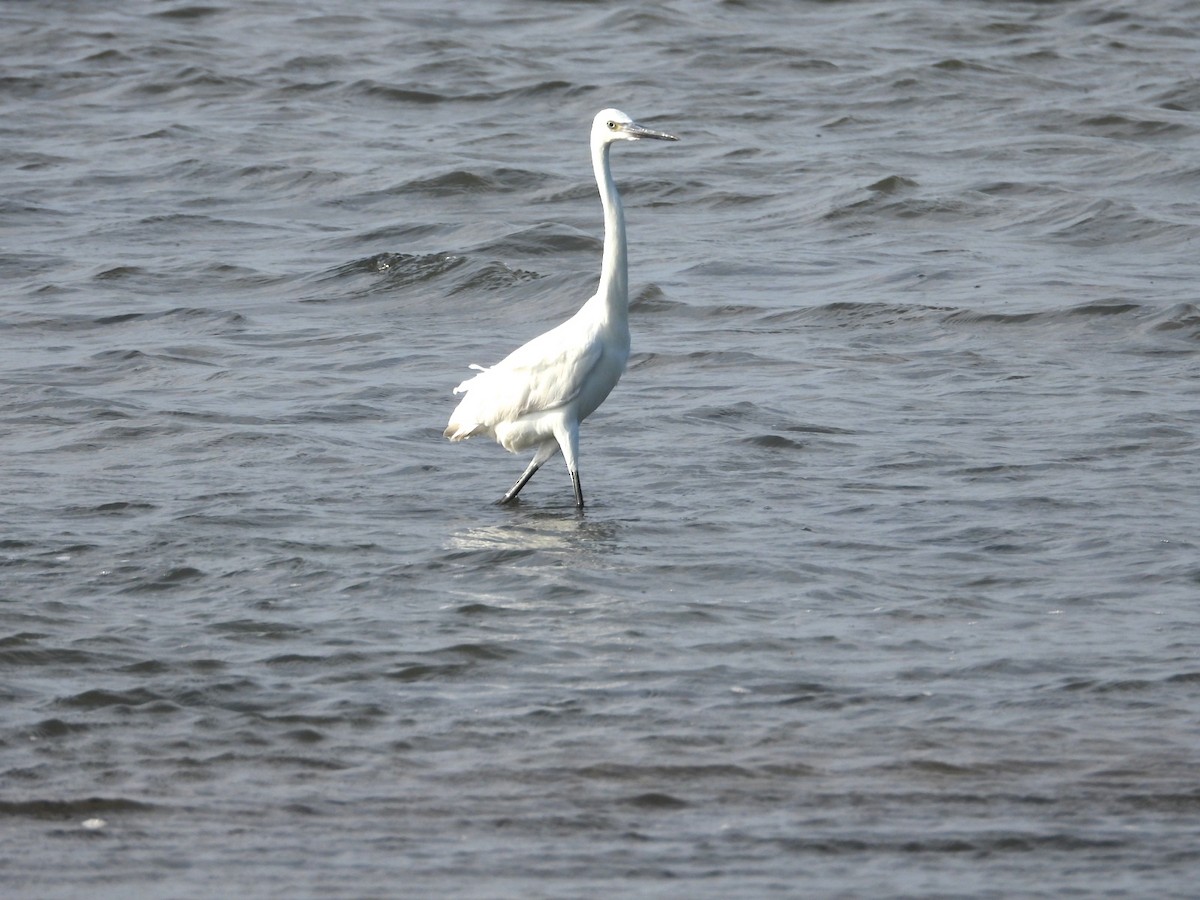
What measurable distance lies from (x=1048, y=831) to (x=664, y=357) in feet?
21.7

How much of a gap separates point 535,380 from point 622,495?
28.4 inches

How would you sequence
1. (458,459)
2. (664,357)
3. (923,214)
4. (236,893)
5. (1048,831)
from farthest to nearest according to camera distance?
(923,214), (664,357), (458,459), (1048,831), (236,893)

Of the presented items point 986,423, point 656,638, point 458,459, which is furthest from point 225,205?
point 656,638

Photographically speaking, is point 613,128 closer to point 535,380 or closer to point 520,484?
point 535,380

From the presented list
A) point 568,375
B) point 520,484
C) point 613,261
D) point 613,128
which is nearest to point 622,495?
point 520,484

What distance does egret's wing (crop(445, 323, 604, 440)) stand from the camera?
8562mm

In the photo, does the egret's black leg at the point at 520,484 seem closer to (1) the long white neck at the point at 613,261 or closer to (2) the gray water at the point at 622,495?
(2) the gray water at the point at 622,495

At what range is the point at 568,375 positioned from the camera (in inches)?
337

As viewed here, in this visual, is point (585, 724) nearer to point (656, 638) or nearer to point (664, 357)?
point (656, 638)

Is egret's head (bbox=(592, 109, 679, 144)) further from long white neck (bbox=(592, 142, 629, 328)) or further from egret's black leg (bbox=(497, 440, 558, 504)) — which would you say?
egret's black leg (bbox=(497, 440, 558, 504))

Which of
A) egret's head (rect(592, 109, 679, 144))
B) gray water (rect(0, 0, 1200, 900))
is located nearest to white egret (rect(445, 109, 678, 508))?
egret's head (rect(592, 109, 679, 144))

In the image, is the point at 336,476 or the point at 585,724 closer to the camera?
the point at 585,724

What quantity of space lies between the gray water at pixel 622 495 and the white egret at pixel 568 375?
346 mm

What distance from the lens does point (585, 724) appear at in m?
5.91
